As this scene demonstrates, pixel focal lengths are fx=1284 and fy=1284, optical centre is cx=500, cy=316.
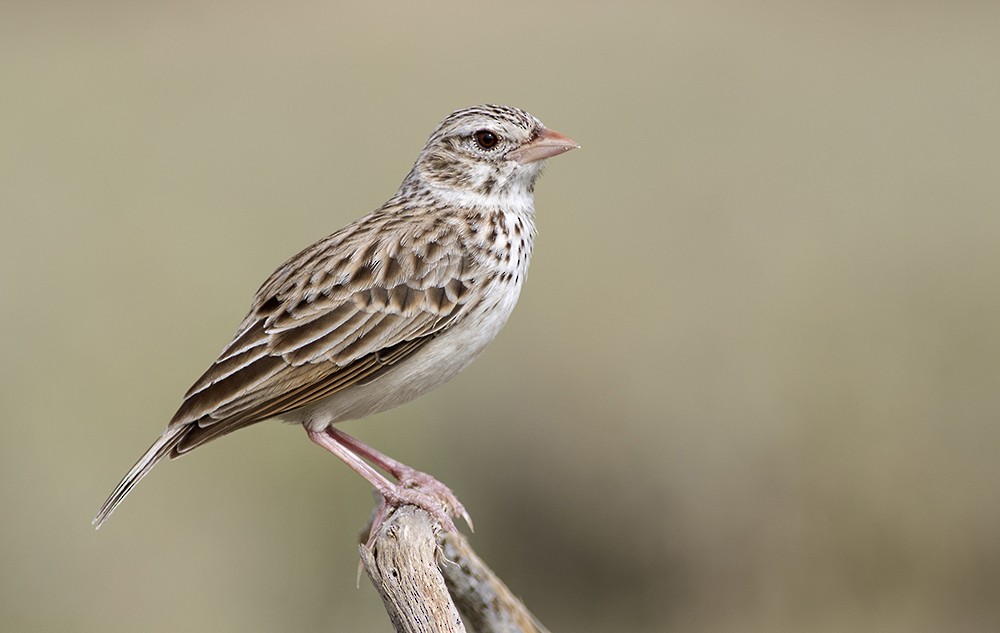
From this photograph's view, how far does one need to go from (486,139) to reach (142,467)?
219 centimetres

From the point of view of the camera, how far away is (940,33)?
21312 mm

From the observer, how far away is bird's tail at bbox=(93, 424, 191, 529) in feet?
16.9

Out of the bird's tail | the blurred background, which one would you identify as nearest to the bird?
the bird's tail

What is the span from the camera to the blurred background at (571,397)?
1024 centimetres

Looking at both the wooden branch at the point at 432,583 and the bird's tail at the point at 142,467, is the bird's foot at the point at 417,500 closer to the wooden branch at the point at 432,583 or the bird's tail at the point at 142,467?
the wooden branch at the point at 432,583

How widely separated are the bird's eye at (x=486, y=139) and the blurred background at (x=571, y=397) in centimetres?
477

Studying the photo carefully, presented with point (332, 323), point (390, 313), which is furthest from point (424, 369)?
point (332, 323)

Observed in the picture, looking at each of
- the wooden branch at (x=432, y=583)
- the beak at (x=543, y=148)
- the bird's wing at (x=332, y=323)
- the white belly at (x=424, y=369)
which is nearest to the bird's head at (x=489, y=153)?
the beak at (x=543, y=148)

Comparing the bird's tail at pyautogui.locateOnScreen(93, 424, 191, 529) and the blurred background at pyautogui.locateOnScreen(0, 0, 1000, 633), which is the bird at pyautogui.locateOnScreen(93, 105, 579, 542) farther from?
the blurred background at pyautogui.locateOnScreen(0, 0, 1000, 633)

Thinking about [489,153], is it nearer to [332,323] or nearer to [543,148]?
[543,148]

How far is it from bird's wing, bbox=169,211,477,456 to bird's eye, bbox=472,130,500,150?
0.46 meters

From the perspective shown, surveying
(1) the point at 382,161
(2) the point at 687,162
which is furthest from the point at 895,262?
(1) the point at 382,161

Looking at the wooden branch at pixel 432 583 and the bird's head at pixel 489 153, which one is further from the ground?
the bird's head at pixel 489 153

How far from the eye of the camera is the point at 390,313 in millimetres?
5570
